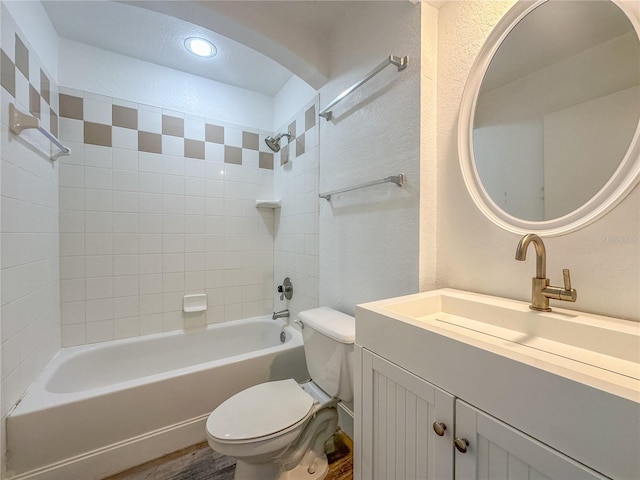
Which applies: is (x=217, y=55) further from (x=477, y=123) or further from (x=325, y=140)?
(x=477, y=123)

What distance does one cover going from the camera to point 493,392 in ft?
1.83

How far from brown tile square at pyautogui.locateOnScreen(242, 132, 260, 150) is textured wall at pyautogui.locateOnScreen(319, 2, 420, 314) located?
0.92 m

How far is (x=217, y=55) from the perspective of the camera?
191 cm

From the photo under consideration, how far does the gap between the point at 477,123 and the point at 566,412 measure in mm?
945

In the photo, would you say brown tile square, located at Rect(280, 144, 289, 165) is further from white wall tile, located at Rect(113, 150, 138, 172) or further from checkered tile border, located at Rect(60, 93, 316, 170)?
white wall tile, located at Rect(113, 150, 138, 172)

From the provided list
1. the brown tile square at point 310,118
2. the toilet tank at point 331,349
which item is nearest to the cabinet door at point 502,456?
the toilet tank at point 331,349

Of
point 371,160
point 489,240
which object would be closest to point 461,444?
point 489,240

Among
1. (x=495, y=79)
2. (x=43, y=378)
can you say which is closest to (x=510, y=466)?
(x=495, y=79)

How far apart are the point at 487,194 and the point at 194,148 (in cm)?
210

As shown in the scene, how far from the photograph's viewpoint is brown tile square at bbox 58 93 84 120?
1.77 metres

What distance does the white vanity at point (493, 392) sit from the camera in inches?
17.4

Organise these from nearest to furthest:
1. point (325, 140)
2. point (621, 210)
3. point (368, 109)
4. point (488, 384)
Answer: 1. point (488, 384)
2. point (621, 210)
3. point (368, 109)
4. point (325, 140)

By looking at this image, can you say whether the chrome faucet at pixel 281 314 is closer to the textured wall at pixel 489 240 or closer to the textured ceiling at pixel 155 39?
the textured wall at pixel 489 240

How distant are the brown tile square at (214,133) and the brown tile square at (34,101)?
3.14 feet
